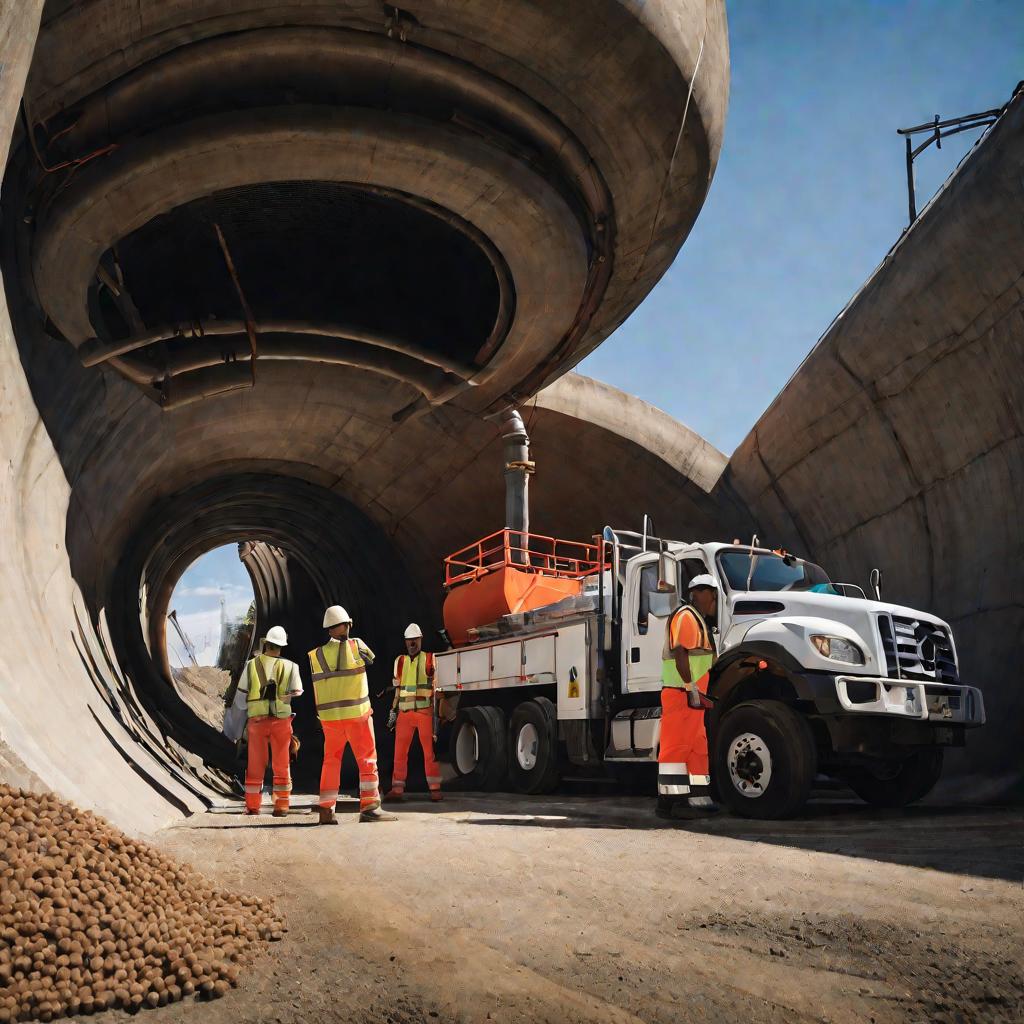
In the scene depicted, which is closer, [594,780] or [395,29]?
[395,29]

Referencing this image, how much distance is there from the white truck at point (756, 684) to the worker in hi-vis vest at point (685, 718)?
0.51 meters

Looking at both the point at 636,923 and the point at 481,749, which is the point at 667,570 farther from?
the point at 636,923

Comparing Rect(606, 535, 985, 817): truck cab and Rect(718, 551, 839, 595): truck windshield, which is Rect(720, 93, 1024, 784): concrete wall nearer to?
Rect(606, 535, 985, 817): truck cab

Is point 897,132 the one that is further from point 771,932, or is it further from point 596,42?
point 771,932

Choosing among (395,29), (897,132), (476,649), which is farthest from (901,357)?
(395,29)

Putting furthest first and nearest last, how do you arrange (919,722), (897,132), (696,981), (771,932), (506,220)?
1. (897,132)
2. (506,220)
3. (919,722)
4. (771,932)
5. (696,981)

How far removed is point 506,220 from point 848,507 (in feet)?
22.0

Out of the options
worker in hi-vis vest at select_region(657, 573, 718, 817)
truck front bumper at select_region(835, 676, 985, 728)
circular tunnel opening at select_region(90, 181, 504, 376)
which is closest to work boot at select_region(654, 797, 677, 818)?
worker in hi-vis vest at select_region(657, 573, 718, 817)

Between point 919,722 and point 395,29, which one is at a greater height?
point 395,29

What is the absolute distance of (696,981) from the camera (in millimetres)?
3623

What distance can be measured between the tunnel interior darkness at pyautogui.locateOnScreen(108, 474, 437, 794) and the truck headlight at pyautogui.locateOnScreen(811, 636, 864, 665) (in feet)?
34.2

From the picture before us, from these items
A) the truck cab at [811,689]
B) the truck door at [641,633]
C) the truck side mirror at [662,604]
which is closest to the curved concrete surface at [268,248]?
the truck door at [641,633]

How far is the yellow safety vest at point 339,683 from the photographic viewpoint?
357 inches

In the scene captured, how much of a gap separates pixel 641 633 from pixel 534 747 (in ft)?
8.40
